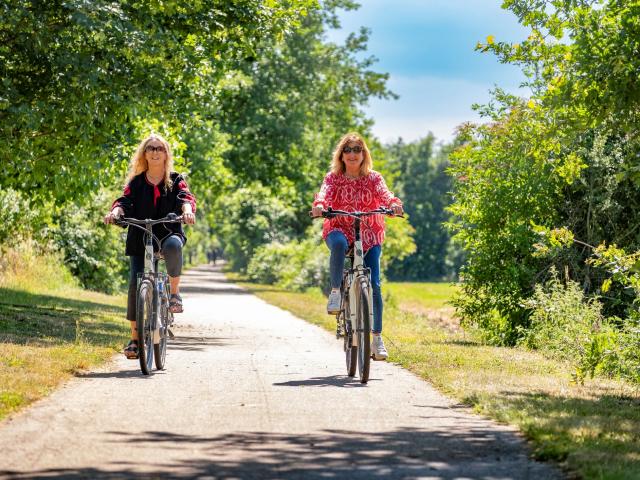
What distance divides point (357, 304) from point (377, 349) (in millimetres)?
577

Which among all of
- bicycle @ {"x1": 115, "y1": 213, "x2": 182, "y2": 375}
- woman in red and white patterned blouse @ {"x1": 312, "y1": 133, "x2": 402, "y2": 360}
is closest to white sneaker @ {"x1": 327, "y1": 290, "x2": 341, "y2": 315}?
woman in red and white patterned blouse @ {"x1": 312, "y1": 133, "x2": 402, "y2": 360}

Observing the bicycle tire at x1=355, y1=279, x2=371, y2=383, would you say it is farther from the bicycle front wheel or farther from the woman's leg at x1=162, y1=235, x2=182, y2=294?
the woman's leg at x1=162, y1=235, x2=182, y2=294

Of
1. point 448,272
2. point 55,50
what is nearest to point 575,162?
point 55,50

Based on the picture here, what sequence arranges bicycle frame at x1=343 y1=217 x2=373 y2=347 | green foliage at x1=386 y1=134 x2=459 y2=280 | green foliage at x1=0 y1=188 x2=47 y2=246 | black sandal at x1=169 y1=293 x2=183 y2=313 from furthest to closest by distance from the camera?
green foliage at x1=386 y1=134 x2=459 y2=280 → green foliage at x1=0 y1=188 x2=47 y2=246 → black sandal at x1=169 y1=293 x2=183 y2=313 → bicycle frame at x1=343 y1=217 x2=373 y2=347

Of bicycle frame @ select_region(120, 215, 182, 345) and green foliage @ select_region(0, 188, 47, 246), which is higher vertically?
green foliage @ select_region(0, 188, 47, 246)

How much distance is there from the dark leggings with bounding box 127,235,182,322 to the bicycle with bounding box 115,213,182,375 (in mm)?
104

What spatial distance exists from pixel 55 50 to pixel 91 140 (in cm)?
179

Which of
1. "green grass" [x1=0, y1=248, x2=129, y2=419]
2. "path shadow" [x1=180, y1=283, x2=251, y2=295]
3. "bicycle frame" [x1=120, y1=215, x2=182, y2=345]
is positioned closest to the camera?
"green grass" [x1=0, y1=248, x2=129, y2=419]

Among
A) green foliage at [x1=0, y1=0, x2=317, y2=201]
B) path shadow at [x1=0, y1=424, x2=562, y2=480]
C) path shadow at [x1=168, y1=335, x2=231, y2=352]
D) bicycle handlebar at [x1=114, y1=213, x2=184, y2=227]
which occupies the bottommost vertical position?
path shadow at [x1=0, y1=424, x2=562, y2=480]

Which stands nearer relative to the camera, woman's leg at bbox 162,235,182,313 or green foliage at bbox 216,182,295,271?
woman's leg at bbox 162,235,182,313

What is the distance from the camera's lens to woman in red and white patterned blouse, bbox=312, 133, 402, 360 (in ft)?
31.3

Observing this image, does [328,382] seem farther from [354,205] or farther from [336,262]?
[354,205]

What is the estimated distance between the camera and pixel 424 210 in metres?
123

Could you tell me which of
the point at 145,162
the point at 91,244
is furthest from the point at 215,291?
the point at 145,162
